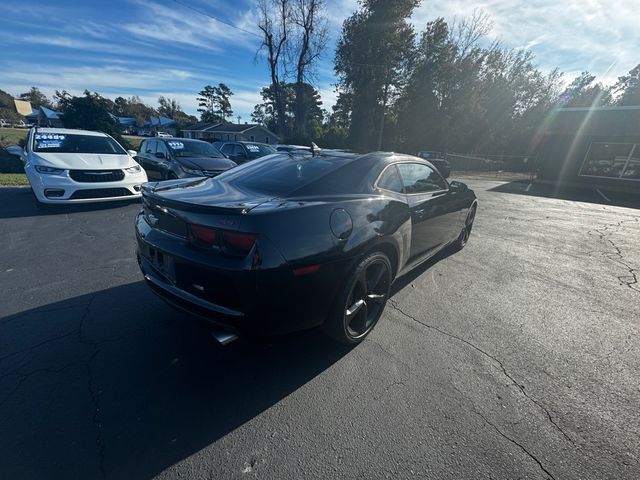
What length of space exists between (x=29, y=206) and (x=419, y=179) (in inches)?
317

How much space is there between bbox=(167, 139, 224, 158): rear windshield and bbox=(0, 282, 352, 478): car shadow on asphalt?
255 inches

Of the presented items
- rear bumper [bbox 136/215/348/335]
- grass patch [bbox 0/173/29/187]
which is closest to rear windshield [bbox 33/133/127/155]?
grass patch [bbox 0/173/29/187]

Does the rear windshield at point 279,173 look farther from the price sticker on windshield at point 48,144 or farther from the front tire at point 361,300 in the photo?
the price sticker on windshield at point 48,144

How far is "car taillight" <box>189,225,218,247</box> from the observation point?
1853 mm

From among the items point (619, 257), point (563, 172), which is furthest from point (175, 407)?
point (563, 172)

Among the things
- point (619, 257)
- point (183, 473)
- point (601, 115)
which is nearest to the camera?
point (183, 473)

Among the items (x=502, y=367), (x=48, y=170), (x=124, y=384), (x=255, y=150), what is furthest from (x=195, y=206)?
(x=255, y=150)

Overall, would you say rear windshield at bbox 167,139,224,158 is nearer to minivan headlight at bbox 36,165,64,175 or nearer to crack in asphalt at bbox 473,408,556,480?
minivan headlight at bbox 36,165,64,175

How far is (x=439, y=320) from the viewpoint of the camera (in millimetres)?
2965

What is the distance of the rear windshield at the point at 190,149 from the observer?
830cm

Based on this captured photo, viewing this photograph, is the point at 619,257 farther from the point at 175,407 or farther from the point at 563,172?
the point at 563,172

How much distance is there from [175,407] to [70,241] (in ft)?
13.4

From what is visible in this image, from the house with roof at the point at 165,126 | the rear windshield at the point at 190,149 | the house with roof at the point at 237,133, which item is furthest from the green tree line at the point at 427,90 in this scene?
the house with roof at the point at 165,126

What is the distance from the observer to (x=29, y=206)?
20.2 feet
